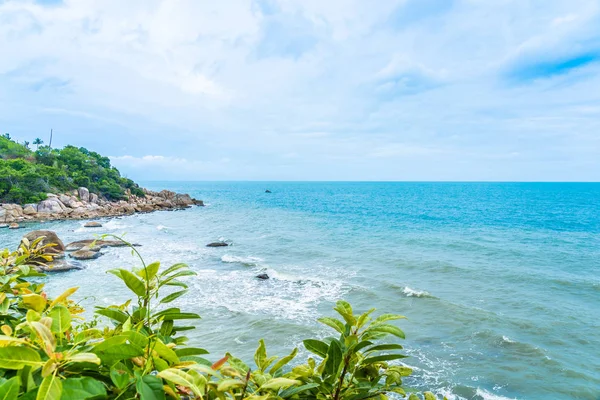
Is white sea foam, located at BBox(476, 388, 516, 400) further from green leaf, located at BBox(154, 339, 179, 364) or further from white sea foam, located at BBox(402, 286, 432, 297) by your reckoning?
green leaf, located at BBox(154, 339, 179, 364)

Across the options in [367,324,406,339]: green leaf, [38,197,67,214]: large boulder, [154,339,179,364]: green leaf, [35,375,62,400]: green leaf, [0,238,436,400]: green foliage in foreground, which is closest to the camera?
[35,375,62,400]: green leaf

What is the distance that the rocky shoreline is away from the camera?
45406 mm

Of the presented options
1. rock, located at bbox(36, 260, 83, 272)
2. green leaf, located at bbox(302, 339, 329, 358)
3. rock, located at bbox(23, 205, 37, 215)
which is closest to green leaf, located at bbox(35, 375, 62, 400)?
green leaf, located at bbox(302, 339, 329, 358)

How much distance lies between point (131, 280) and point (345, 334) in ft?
3.74

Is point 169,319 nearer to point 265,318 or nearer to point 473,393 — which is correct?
point 473,393

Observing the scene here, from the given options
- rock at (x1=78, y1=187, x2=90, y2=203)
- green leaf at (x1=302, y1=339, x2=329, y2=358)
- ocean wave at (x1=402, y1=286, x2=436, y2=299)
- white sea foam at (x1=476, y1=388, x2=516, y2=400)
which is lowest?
white sea foam at (x1=476, y1=388, x2=516, y2=400)

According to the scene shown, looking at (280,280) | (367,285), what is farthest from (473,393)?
(280,280)

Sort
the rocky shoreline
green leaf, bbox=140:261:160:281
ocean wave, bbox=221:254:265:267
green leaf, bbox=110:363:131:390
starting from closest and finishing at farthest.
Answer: green leaf, bbox=110:363:131:390
green leaf, bbox=140:261:160:281
ocean wave, bbox=221:254:265:267
the rocky shoreline

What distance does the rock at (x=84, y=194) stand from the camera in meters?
57.2

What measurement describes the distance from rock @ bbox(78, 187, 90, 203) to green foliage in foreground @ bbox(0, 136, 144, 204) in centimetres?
163

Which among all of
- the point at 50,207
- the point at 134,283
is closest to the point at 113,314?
the point at 134,283

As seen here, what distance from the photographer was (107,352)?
1.32 m

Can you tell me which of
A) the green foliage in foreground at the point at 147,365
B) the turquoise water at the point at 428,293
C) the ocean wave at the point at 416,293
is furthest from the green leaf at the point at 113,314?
the ocean wave at the point at 416,293

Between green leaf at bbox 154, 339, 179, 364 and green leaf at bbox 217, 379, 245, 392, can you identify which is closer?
green leaf at bbox 217, 379, 245, 392
